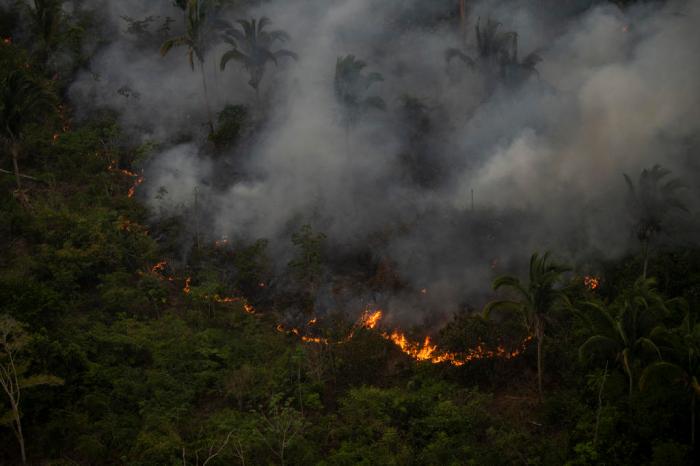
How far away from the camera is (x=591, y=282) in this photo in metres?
25.3

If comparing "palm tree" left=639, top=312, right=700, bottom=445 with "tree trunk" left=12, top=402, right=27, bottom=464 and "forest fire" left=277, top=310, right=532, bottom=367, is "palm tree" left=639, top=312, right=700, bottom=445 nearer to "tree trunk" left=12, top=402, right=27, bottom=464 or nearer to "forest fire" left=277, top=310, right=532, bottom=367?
"forest fire" left=277, top=310, right=532, bottom=367

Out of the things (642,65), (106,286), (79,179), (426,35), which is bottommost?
(106,286)

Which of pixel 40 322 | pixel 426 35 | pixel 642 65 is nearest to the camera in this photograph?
pixel 40 322

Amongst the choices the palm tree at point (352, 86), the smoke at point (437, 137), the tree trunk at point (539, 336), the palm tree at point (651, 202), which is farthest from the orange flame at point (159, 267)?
the palm tree at point (651, 202)

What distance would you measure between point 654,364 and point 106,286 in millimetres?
19748

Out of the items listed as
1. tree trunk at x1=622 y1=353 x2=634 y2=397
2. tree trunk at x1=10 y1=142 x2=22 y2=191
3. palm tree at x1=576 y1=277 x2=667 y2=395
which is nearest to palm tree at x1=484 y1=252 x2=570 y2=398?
palm tree at x1=576 y1=277 x2=667 y2=395

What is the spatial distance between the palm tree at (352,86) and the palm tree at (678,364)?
717 inches

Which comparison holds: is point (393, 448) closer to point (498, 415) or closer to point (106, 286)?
point (498, 415)

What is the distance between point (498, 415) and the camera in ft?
67.7

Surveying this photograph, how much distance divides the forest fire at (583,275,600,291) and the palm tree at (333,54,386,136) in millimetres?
12974

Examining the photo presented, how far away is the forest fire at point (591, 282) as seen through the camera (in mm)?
25117

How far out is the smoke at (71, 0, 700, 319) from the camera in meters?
28.0

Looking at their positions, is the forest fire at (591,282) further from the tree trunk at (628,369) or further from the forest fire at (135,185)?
the forest fire at (135,185)

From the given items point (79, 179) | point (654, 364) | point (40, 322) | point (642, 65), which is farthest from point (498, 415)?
point (79, 179)
